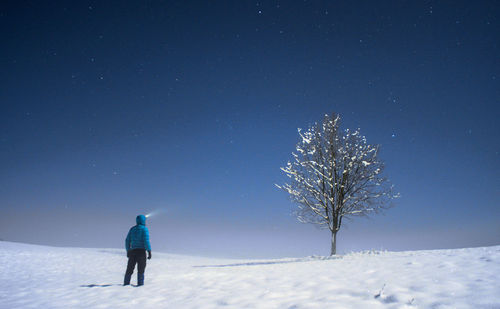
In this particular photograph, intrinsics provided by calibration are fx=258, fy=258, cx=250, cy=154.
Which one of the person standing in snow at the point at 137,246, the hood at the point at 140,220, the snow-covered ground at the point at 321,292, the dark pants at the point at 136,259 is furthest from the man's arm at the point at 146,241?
the snow-covered ground at the point at 321,292

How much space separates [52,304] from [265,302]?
4799mm

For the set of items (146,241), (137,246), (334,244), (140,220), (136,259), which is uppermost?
(140,220)

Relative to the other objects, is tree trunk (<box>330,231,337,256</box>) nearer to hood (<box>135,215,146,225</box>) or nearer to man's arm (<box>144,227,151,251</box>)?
man's arm (<box>144,227,151,251</box>)

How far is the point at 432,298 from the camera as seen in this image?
400 centimetres

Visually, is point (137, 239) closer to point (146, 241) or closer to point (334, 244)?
point (146, 241)

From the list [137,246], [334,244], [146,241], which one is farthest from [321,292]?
[334,244]

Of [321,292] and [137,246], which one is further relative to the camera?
[137,246]

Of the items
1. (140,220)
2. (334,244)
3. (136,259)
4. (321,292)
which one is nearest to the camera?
(321,292)

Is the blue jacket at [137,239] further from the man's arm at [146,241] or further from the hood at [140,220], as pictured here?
the hood at [140,220]

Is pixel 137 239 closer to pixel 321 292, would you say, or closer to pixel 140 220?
pixel 140 220

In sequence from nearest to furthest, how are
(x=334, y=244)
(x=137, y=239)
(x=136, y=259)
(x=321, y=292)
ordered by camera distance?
(x=321, y=292) → (x=136, y=259) → (x=137, y=239) → (x=334, y=244)

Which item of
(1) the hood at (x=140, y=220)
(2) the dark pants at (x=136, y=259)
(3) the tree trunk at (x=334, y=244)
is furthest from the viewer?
(3) the tree trunk at (x=334, y=244)

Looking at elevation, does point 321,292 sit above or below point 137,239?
below

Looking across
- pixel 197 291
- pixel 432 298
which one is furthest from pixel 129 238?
pixel 432 298
